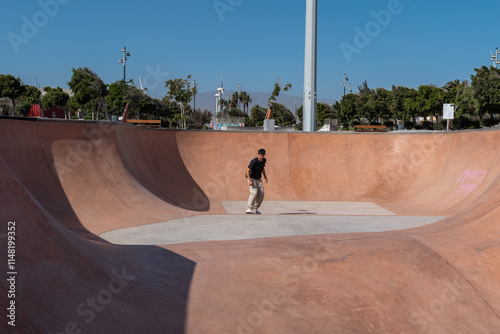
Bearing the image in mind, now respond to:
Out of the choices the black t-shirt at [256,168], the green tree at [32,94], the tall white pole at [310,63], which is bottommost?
the black t-shirt at [256,168]

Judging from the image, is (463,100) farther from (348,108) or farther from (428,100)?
(348,108)

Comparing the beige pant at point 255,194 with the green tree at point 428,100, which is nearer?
the beige pant at point 255,194

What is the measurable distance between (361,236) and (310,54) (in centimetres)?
1604

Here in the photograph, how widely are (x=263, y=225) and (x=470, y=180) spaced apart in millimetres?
6613

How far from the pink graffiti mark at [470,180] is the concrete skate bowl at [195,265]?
7cm

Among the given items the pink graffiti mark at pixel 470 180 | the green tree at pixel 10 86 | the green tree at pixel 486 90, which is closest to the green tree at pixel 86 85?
the green tree at pixel 10 86

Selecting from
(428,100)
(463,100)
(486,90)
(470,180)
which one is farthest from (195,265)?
(428,100)

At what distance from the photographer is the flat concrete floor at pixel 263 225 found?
24.5 ft

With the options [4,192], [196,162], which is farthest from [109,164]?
[4,192]

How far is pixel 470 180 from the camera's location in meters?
11.6

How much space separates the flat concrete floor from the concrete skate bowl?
→ 23.3 inches

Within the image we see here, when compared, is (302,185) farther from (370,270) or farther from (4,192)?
(4,192)

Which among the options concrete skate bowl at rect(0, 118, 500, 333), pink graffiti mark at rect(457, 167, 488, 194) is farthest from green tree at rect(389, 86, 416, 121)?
concrete skate bowl at rect(0, 118, 500, 333)

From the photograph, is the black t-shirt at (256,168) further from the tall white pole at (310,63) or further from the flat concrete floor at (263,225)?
the tall white pole at (310,63)
